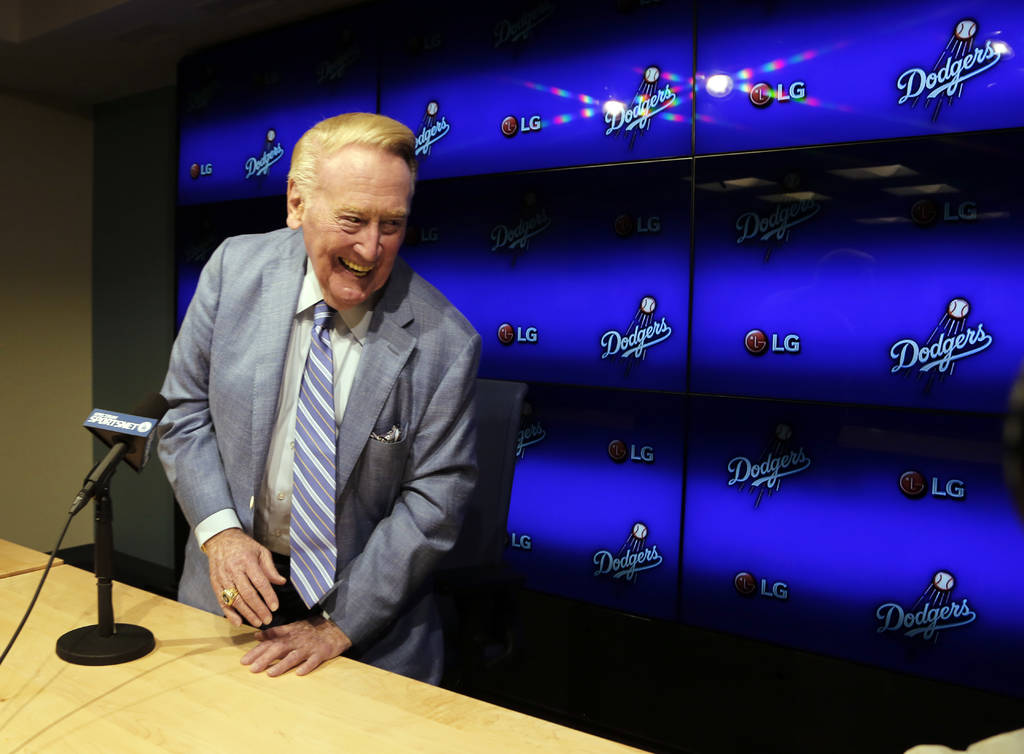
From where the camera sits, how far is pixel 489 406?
6.31ft

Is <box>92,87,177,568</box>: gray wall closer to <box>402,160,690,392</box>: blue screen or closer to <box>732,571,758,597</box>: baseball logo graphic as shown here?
<box>402,160,690,392</box>: blue screen

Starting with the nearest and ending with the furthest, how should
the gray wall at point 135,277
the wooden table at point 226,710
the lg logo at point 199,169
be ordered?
the wooden table at point 226,710, the lg logo at point 199,169, the gray wall at point 135,277

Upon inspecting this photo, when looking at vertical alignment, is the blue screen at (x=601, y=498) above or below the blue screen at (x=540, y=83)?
below

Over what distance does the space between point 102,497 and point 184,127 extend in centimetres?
310

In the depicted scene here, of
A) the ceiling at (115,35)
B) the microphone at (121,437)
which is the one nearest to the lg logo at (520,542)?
the microphone at (121,437)

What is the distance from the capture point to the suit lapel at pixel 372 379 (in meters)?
1.48

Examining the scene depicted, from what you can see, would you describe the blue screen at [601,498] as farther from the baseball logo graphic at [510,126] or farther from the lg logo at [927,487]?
the baseball logo graphic at [510,126]

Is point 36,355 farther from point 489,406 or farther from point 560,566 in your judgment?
point 489,406

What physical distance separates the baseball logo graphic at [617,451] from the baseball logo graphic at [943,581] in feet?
3.14

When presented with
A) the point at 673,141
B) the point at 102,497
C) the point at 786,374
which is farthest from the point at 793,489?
the point at 102,497

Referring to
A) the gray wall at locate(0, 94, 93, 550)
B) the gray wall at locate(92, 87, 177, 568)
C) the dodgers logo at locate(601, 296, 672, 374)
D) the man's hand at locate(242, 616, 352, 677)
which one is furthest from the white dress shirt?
the gray wall at locate(0, 94, 93, 550)

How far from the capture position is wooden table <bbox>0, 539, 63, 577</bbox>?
156cm

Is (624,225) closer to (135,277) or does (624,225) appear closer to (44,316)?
(135,277)

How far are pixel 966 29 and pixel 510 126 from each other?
4.52ft
